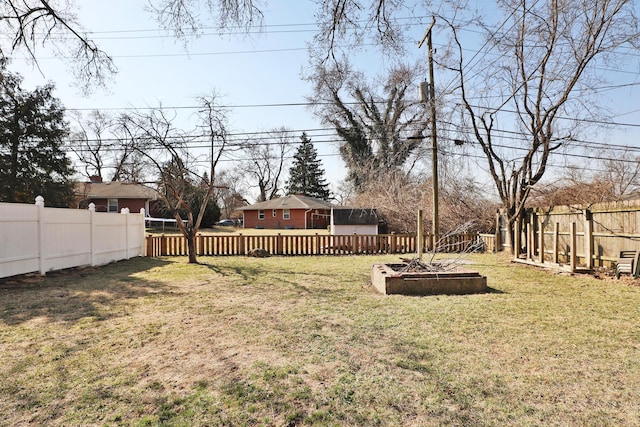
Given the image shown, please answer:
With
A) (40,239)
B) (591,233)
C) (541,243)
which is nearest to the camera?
(40,239)

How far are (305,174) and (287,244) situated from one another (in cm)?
3445

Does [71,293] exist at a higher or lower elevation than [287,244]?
lower

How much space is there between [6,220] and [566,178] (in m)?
18.3

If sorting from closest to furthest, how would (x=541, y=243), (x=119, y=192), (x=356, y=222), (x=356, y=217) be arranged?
A: (x=541, y=243)
(x=356, y=222)
(x=356, y=217)
(x=119, y=192)

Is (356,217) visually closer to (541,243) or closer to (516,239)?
(516,239)

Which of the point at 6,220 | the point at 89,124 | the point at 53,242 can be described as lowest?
the point at 53,242

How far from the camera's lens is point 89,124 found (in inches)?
868

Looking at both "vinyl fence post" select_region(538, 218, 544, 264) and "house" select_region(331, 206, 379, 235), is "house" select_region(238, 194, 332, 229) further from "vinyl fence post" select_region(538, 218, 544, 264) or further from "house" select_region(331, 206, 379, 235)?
"vinyl fence post" select_region(538, 218, 544, 264)

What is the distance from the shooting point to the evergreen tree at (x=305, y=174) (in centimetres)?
4725

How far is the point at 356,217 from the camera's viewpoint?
18.6 meters

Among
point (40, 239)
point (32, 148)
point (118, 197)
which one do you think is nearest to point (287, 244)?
point (40, 239)

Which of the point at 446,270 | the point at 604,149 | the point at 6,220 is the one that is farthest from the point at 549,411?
the point at 604,149

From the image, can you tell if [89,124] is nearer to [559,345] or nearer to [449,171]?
[449,171]

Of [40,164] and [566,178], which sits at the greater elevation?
[40,164]
